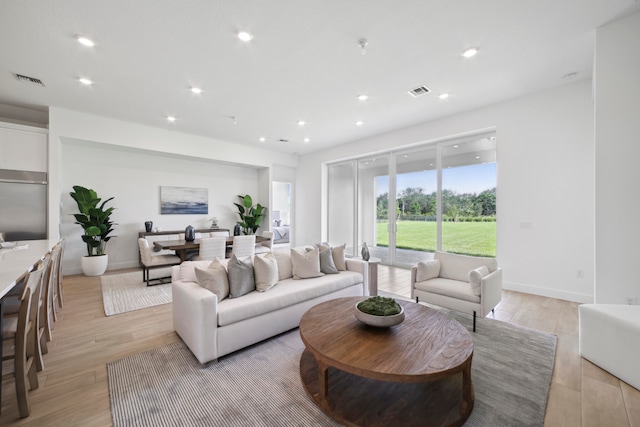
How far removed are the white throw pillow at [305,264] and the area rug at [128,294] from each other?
6.59 ft

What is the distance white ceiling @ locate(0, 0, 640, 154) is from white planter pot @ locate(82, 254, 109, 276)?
2.87 m

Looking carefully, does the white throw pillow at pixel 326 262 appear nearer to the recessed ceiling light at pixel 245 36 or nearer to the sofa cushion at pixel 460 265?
the sofa cushion at pixel 460 265

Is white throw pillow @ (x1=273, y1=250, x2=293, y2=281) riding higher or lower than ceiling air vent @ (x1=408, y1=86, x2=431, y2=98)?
lower

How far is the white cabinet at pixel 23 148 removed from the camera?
4.25m

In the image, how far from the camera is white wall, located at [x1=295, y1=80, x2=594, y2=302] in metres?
3.70

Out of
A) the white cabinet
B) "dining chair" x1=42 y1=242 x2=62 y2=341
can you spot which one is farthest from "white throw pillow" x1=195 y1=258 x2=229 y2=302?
the white cabinet

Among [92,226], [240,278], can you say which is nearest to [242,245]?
[240,278]

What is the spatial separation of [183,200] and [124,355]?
5.09 metres

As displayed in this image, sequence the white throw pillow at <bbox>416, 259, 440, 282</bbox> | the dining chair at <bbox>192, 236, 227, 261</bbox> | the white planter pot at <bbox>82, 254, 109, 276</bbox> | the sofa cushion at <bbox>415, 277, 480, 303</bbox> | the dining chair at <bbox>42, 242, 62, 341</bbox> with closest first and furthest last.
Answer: the dining chair at <bbox>42, 242, 62, 341</bbox> → the sofa cushion at <bbox>415, 277, 480, 303</bbox> → the white throw pillow at <bbox>416, 259, 440, 282</bbox> → the dining chair at <bbox>192, 236, 227, 261</bbox> → the white planter pot at <bbox>82, 254, 109, 276</bbox>

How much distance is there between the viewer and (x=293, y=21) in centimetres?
251

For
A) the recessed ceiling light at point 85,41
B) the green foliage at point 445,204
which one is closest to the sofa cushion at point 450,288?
the green foliage at point 445,204

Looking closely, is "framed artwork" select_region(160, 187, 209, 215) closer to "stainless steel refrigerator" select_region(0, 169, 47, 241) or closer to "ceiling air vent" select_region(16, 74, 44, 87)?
"stainless steel refrigerator" select_region(0, 169, 47, 241)

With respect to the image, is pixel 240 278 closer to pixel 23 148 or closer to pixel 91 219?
pixel 91 219

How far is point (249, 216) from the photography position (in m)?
7.61
